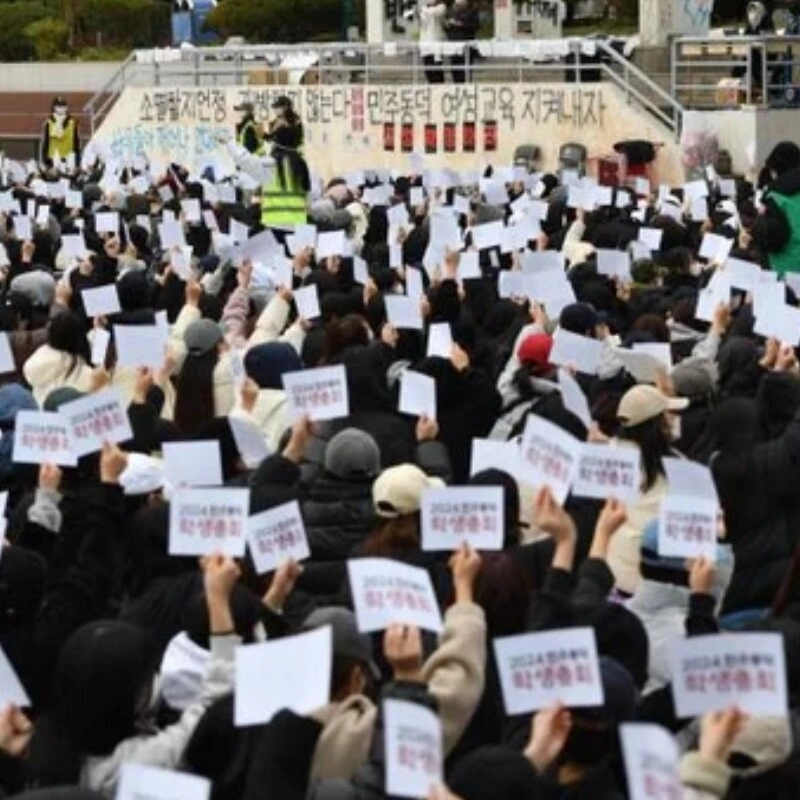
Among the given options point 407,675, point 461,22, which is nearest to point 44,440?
point 407,675

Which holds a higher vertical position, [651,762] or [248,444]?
[651,762]

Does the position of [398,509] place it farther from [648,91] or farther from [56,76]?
[56,76]

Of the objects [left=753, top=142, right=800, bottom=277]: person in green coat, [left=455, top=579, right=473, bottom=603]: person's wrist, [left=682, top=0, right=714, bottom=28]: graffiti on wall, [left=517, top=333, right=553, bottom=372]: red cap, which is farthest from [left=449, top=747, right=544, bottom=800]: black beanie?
[left=682, top=0, right=714, bottom=28]: graffiti on wall

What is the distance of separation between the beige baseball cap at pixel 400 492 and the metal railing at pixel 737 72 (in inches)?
751

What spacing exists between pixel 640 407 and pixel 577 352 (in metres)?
1.89

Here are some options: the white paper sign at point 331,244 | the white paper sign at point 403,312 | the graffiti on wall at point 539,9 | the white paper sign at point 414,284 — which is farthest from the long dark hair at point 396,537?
the graffiti on wall at point 539,9

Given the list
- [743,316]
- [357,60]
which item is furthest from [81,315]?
[357,60]

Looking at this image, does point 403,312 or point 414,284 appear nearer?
point 403,312

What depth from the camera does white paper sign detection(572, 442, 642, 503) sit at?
720 centimetres

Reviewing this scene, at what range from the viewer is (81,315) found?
499 inches

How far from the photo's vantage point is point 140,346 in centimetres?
1041

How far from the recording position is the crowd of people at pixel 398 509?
5516mm

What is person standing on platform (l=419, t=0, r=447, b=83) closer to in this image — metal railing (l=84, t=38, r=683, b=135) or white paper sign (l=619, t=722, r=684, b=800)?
metal railing (l=84, t=38, r=683, b=135)

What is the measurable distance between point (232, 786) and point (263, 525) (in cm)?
136
